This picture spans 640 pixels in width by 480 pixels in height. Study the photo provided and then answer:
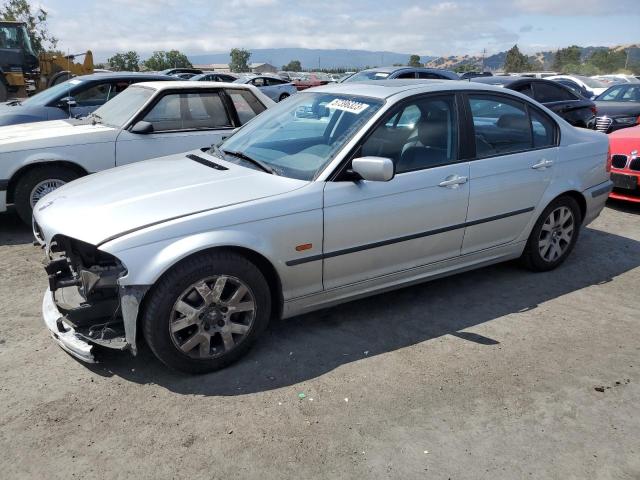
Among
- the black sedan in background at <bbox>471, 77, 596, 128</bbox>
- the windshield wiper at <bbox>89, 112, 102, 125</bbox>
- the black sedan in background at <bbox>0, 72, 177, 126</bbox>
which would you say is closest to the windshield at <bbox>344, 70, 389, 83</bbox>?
the black sedan in background at <bbox>471, 77, 596, 128</bbox>

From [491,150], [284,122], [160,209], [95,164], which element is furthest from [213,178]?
[95,164]

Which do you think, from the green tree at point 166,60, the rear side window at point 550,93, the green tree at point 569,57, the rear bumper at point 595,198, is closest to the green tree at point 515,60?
the green tree at point 569,57

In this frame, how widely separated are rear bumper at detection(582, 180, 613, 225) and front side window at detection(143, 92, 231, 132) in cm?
403

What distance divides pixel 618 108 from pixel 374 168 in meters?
9.45

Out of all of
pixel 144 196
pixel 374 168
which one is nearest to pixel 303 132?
pixel 374 168

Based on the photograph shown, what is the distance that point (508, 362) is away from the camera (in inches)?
134

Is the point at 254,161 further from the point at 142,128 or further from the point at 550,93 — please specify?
the point at 550,93

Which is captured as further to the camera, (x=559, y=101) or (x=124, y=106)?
(x=559, y=101)

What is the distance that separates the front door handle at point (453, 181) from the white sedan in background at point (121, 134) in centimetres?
277

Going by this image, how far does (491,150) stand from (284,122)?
1637mm

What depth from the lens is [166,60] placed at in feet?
189

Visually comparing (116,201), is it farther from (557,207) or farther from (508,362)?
(557,207)

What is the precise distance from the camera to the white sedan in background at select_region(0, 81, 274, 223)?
5551 mm

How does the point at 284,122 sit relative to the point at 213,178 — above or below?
above
